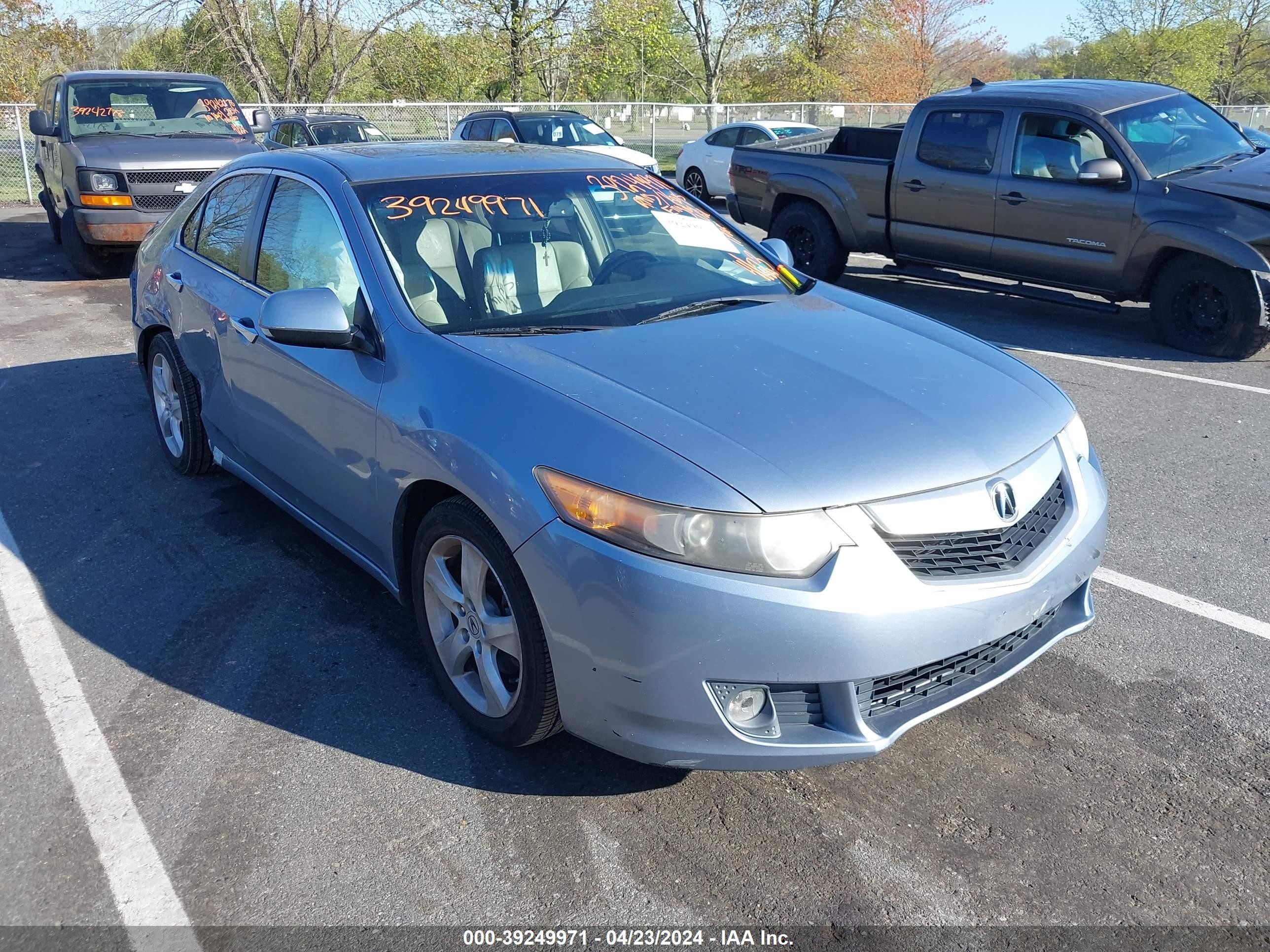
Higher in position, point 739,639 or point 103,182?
point 103,182

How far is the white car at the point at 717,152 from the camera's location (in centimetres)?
1758

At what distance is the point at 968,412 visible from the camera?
306 cm

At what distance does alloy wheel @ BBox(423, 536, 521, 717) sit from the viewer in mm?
3055

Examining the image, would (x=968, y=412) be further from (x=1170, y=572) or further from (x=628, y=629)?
(x=1170, y=572)

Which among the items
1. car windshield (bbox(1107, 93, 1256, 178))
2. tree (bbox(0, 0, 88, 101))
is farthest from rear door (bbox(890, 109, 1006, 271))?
tree (bbox(0, 0, 88, 101))

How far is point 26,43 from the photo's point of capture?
3347 centimetres

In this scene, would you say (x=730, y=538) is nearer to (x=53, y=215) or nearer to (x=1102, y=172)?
(x=1102, y=172)

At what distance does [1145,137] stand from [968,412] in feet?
20.8

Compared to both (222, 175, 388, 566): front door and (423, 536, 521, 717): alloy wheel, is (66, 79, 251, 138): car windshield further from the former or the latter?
(423, 536, 521, 717): alloy wheel

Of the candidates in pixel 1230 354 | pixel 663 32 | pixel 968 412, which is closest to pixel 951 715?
pixel 968 412

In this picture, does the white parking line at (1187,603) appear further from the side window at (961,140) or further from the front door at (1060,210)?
the side window at (961,140)

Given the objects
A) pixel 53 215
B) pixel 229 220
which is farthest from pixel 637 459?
pixel 53 215

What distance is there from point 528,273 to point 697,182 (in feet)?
50.3

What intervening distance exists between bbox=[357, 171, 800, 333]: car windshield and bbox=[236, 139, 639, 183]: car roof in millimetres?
71
